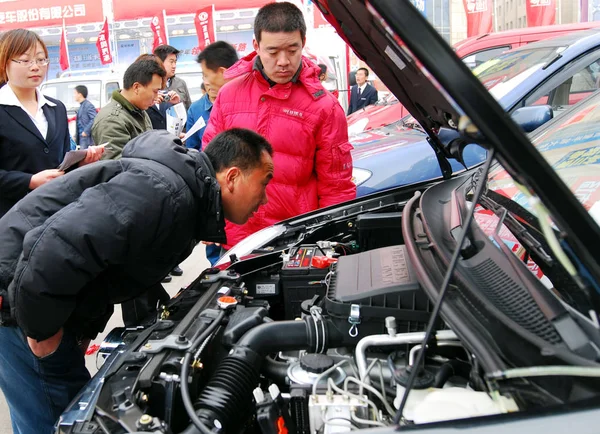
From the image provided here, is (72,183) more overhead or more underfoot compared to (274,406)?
more overhead

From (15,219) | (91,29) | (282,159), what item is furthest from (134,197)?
(91,29)

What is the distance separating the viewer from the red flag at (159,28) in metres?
14.5

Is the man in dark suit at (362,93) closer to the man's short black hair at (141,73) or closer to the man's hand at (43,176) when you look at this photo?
the man's short black hair at (141,73)

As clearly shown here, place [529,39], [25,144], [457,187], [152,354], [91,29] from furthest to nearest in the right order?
1. [91,29]
2. [529,39]
3. [25,144]
4. [457,187]
5. [152,354]

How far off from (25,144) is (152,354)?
5.77 feet

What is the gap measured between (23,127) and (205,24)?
12.0 meters

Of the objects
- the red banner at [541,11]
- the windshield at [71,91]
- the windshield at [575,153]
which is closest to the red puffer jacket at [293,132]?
the windshield at [575,153]

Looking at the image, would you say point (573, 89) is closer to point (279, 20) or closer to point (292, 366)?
point (279, 20)

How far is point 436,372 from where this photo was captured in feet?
4.15

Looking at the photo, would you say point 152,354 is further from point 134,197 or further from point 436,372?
point 436,372

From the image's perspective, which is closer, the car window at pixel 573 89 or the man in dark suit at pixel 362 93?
the car window at pixel 573 89

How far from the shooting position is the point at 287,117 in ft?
8.93

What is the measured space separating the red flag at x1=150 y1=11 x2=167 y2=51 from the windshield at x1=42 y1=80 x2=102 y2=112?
4293 mm

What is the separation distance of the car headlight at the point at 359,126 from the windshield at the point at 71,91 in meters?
6.70
